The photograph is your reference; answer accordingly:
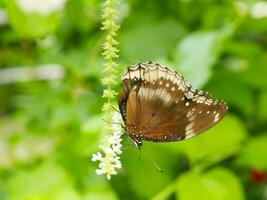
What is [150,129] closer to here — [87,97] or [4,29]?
[87,97]

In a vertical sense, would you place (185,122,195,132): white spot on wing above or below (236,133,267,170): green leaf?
below

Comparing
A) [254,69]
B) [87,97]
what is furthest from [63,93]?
[254,69]

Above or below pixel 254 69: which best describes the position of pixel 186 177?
below

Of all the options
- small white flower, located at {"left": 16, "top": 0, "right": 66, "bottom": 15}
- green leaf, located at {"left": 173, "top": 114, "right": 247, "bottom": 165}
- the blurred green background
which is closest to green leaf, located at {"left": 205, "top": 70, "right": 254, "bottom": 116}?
the blurred green background

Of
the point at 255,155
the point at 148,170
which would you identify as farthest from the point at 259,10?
the point at 148,170

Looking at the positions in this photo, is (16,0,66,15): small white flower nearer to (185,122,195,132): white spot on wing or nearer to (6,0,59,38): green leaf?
(6,0,59,38): green leaf

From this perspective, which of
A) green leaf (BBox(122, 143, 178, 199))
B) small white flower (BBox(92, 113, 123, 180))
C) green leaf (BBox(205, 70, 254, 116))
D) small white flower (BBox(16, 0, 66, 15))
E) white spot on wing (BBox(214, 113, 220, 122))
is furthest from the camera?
green leaf (BBox(205, 70, 254, 116))

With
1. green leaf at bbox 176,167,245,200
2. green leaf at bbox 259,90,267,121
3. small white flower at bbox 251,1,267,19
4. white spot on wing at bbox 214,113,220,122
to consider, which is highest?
small white flower at bbox 251,1,267,19
